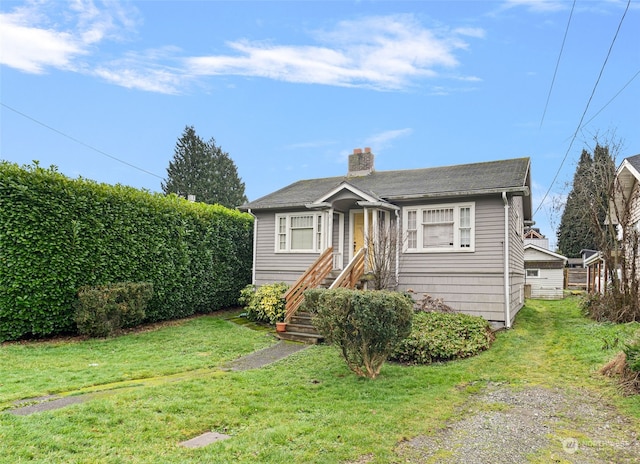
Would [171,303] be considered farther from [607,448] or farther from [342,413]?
[607,448]

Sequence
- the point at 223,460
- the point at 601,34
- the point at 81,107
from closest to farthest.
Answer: the point at 223,460 < the point at 601,34 < the point at 81,107

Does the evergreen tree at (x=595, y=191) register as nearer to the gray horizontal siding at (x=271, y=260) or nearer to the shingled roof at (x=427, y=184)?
the shingled roof at (x=427, y=184)

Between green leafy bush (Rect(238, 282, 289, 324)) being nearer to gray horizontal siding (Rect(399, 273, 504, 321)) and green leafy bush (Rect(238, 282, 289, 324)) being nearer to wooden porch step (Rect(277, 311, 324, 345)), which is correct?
wooden porch step (Rect(277, 311, 324, 345))

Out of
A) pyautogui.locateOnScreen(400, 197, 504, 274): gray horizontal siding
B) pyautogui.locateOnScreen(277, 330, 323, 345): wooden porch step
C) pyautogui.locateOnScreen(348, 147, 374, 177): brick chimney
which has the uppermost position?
pyautogui.locateOnScreen(348, 147, 374, 177): brick chimney

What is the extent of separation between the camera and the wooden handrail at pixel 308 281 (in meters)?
11.6

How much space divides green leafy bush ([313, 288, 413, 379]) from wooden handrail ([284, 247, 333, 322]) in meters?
4.74

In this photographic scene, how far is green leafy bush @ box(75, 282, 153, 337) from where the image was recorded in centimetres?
963

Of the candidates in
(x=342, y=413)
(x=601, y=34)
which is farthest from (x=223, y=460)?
(x=601, y=34)

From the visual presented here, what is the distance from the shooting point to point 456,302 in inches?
470

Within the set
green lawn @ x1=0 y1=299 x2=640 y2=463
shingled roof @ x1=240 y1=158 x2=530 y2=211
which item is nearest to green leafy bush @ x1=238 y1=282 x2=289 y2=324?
green lawn @ x1=0 y1=299 x2=640 y2=463

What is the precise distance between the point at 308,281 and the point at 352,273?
1.35m

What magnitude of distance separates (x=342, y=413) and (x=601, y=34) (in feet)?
34.1

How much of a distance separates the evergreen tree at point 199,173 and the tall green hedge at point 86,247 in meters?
29.6

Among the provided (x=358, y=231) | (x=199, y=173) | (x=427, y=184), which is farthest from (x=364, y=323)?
(x=199, y=173)
